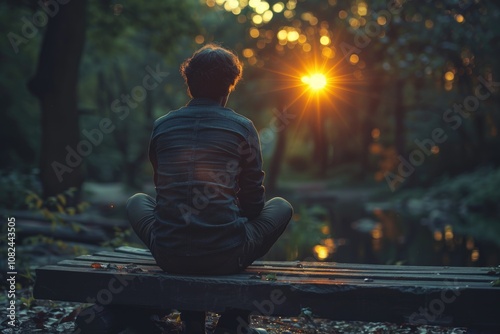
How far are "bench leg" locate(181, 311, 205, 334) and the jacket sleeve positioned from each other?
730 mm

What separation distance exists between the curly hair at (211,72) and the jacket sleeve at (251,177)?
1.10 ft

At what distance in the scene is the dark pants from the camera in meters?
3.77

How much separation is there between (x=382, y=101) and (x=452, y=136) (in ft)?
34.6

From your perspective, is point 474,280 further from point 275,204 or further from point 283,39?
point 283,39

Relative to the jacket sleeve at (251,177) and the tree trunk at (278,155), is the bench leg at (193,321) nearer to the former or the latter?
the jacket sleeve at (251,177)

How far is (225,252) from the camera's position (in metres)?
3.77

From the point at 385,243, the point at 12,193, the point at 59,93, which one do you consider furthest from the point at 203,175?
the point at 385,243

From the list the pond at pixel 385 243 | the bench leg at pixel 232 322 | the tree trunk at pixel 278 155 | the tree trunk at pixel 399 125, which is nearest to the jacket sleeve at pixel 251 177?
the bench leg at pixel 232 322

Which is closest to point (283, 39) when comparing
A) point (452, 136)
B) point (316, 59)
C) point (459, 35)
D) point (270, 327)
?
point (316, 59)

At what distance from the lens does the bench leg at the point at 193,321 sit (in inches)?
158

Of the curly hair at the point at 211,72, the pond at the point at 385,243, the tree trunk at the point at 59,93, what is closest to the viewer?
the curly hair at the point at 211,72

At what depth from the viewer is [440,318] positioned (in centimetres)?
334

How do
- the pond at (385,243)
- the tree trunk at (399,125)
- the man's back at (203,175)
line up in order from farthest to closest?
the tree trunk at (399,125) → the pond at (385,243) → the man's back at (203,175)

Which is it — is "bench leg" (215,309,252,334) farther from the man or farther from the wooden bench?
the wooden bench
